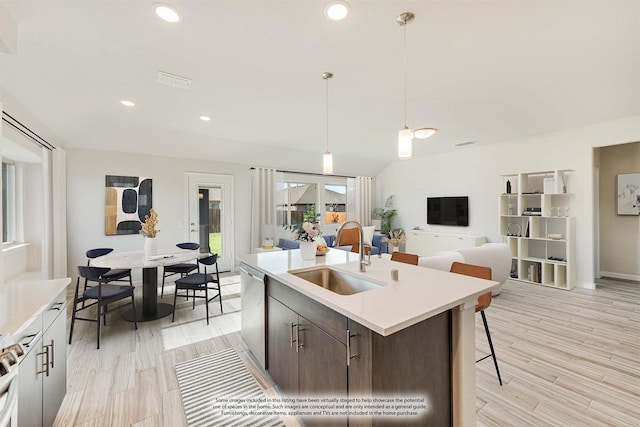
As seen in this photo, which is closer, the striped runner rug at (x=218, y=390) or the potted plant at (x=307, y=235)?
the striped runner rug at (x=218, y=390)

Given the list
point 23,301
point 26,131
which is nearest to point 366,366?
point 23,301

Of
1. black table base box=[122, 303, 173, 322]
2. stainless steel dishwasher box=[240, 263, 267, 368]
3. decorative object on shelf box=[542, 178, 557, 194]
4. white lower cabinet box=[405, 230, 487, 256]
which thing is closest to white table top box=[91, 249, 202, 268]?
black table base box=[122, 303, 173, 322]

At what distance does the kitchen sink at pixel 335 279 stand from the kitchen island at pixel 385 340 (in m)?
0.07

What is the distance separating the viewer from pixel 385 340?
1.28m

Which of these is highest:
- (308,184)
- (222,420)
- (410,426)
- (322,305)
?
(308,184)

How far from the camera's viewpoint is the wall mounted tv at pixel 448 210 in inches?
243

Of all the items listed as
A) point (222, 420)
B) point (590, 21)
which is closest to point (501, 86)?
point (590, 21)

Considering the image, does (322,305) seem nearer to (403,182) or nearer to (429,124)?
(429,124)

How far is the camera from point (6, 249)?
3.74 meters

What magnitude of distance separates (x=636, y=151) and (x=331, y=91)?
5.94 m

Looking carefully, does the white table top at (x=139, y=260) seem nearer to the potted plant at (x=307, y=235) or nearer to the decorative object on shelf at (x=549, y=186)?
the potted plant at (x=307, y=235)

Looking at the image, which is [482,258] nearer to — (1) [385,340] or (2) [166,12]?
(1) [385,340]

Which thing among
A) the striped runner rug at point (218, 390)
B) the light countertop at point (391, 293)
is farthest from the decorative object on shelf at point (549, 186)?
the striped runner rug at point (218, 390)

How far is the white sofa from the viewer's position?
3455 millimetres
